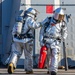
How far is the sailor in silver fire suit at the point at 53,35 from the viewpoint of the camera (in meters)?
7.98

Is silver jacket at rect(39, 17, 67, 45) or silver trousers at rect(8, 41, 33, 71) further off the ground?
silver jacket at rect(39, 17, 67, 45)

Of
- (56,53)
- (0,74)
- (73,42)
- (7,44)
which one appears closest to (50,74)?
(56,53)

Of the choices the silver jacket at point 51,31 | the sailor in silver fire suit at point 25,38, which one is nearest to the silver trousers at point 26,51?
the sailor in silver fire suit at point 25,38

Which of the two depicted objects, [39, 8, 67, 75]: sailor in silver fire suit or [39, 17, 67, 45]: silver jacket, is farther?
[39, 17, 67, 45]: silver jacket

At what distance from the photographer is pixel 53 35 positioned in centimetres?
810

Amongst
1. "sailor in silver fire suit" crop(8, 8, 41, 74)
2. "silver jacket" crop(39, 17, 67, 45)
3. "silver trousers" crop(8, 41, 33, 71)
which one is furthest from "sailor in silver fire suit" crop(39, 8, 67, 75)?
"silver trousers" crop(8, 41, 33, 71)

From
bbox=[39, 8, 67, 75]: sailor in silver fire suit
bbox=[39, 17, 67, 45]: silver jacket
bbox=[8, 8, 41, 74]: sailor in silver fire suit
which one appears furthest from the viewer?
bbox=[8, 8, 41, 74]: sailor in silver fire suit

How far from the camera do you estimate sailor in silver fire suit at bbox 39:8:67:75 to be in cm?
798

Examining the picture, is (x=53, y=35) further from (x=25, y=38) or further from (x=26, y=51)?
(x=26, y=51)

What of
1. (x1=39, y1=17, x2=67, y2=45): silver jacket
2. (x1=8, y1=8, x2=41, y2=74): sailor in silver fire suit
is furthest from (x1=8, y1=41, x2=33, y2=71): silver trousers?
(x1=39, y1=17, x2=67, y2=45): silver jacket

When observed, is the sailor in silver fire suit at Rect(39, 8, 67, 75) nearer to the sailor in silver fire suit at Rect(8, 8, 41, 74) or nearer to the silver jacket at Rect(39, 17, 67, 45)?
the silver jacket at Rect(39, 17, 67, 45)

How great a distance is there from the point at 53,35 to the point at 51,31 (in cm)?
10

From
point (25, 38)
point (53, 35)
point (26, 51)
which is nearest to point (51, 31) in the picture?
point (53, 35)

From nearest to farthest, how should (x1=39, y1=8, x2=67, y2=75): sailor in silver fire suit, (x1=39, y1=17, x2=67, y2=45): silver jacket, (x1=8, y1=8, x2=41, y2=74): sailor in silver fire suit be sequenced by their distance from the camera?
(x1=39, y1=8, x2=67, y2=75): sailor in silver fire suit, (x1=39, y1=17, x2=67, y2=45): silver jacket, (x1=8, y1=8, x2=41, y2=74): sailor in silver fire suit
